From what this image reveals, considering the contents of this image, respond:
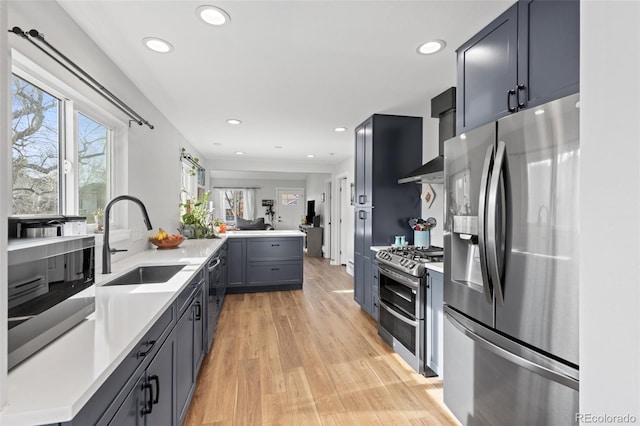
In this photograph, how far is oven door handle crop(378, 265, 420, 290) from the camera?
2.30 meters

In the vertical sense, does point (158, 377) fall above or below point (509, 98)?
below

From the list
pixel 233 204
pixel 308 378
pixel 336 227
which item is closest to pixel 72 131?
pixel 308 378

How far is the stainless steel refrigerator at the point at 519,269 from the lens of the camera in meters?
1.11

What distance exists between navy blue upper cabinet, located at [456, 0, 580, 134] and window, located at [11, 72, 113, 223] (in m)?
2.42

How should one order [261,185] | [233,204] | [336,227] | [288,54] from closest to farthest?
[288,54], [336,227], [233,204], [261,185]

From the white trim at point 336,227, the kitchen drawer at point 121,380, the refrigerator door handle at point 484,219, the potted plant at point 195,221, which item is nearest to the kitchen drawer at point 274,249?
the potted plant at point 195,221

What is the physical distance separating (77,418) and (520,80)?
6.87ft

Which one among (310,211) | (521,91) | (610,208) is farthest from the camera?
(310,211)

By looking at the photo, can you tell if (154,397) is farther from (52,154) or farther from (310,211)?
(310,211)

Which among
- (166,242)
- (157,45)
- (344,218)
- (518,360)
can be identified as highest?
(157,45)

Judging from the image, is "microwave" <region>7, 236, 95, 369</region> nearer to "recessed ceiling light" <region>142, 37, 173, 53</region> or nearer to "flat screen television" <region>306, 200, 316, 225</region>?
"recessed ceiling light" <region>142, 37, 173, 53</region>

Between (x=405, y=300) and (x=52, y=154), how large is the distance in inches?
102

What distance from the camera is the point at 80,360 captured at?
82 centimetres

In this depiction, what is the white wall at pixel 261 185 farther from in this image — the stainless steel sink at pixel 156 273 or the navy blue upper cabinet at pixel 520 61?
the navy blue upper cabinet at pixel 520 61
